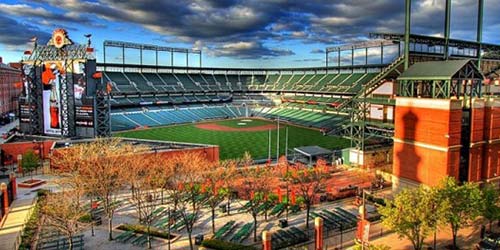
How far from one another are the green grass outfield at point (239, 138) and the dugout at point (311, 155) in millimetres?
6289

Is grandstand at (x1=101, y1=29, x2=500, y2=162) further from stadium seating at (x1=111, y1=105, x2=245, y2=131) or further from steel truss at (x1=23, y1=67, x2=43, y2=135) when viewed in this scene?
steel truss at (x1=23, y1=67, x2=43, y2=135)

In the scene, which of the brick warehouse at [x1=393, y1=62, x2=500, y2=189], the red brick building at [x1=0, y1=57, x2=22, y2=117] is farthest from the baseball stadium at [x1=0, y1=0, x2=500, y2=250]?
the red brick building at [x1=0, y1=57, x2=22, y2=117]

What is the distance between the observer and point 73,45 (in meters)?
54.1

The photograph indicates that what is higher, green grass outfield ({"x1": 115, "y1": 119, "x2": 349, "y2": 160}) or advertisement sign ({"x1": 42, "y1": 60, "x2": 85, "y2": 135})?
advertisement sign ({"x1": 42, "y1": 60, "x2": 85, "y2": 135})

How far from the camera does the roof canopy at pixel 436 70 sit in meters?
35.2

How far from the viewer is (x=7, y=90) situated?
12212 centimetres

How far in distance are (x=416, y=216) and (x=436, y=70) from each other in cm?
1878

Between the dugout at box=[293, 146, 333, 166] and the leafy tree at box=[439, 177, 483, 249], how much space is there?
24559 millimetres

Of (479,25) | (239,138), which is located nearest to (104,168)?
(239,138)

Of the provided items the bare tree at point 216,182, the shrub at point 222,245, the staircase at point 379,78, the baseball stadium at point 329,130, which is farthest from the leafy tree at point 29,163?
the staircase at point 379,78

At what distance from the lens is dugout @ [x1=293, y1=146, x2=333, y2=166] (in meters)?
52.1

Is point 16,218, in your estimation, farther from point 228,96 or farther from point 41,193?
point 228,96

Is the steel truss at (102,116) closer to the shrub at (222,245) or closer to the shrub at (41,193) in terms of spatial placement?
the shrub at (41,193)

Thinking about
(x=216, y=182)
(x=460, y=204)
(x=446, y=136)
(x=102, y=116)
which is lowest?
(x=216, y=182)
